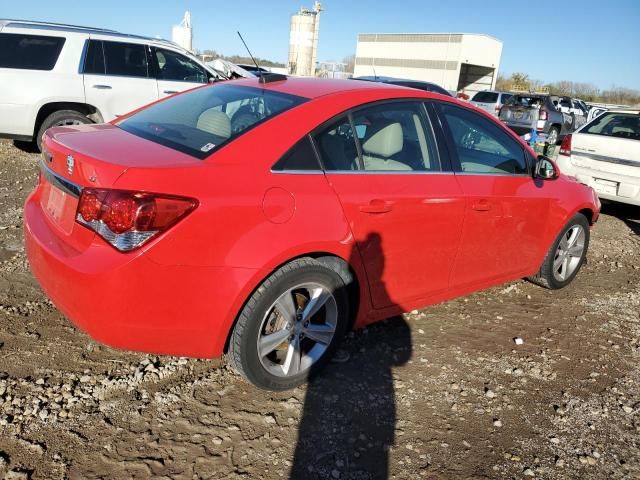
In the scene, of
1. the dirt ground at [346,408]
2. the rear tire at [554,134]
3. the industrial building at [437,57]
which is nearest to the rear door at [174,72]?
the dirt ground at [346,408]

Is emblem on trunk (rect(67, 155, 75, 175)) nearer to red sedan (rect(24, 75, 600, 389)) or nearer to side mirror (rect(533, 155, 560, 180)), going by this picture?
red sedan (rect(24, 75, 600, 389))

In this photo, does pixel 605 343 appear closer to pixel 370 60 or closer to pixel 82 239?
pixel 82 239

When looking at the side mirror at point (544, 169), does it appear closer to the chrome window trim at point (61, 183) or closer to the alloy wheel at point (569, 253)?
the alloy wheel at point (569, 253)

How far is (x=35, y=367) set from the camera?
2873 mm

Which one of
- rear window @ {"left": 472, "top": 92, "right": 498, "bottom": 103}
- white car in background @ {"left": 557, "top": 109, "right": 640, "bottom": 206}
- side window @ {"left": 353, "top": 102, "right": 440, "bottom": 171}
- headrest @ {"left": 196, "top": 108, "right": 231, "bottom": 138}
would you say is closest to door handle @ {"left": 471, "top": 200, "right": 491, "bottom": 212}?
side window @ {"left": 353, "top": 102, "right": 440, "bottom": 171}

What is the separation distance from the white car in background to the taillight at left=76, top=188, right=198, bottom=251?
667cm

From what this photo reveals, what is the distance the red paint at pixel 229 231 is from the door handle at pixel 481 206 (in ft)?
0.05

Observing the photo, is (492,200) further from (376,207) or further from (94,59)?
(94,59)

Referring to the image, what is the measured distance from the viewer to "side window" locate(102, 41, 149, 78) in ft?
25.4

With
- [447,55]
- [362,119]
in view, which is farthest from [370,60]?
[362,119]

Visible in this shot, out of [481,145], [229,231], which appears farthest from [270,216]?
[481,145]

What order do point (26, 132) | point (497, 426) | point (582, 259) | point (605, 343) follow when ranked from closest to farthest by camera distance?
point (497, 426) → point (605, 343) → point (582, 259) → point (26, 132)

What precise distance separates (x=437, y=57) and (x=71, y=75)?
54539mm

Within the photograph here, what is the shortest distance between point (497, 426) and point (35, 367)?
251 cm
